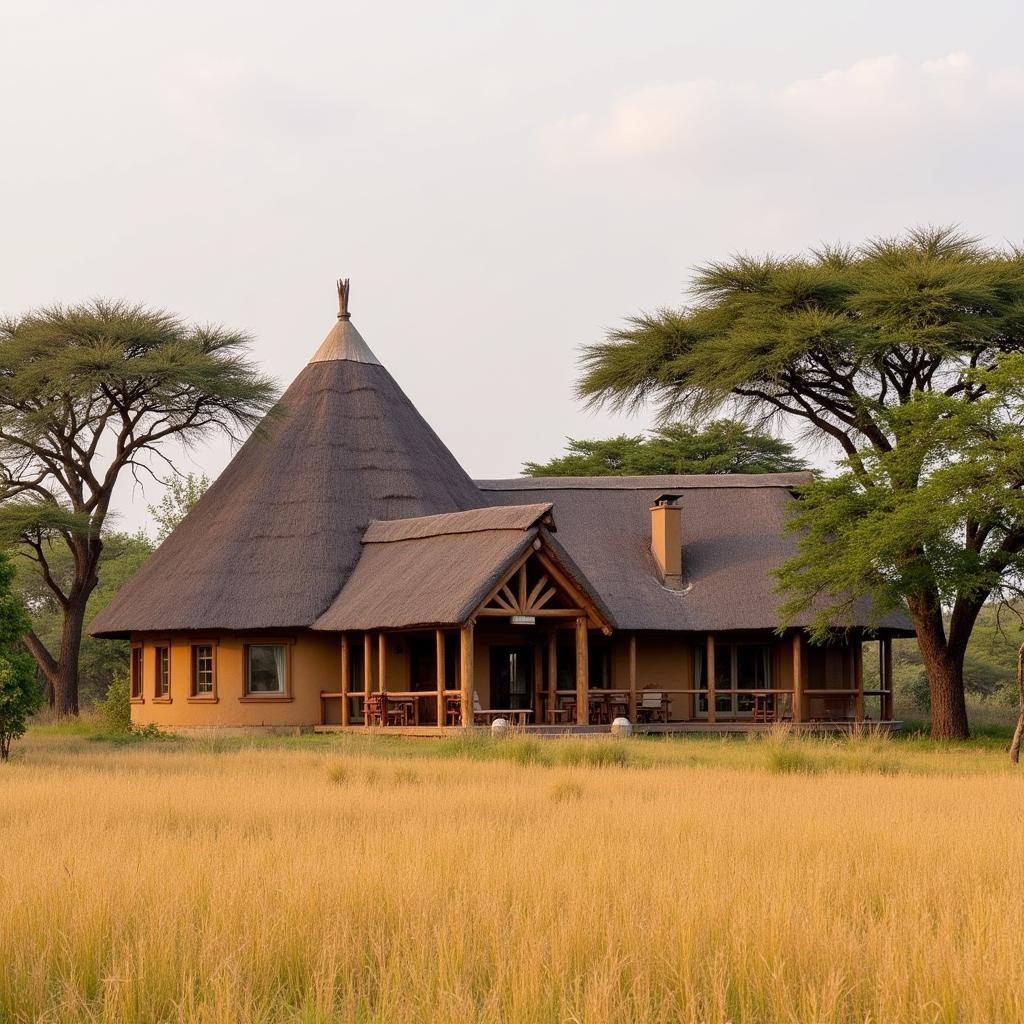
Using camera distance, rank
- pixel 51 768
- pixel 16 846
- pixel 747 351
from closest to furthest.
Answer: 1. pixel 16 846
2. pixel 51 768
3. pixel 747 351

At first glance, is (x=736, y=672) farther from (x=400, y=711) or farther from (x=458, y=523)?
(x=400, y=711)

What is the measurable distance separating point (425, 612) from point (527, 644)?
544cm

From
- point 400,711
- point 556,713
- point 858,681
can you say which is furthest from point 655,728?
point 400,711

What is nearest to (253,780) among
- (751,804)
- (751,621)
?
(751,804)

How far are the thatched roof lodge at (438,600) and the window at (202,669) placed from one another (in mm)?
58

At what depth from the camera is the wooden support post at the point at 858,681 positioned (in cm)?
3366

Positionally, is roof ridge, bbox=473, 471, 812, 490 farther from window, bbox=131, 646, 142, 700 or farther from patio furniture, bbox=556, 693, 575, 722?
window, bbox=131, 646, 142, 700

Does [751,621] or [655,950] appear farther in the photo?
[751,621]

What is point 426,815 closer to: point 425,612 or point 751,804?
point 751,804

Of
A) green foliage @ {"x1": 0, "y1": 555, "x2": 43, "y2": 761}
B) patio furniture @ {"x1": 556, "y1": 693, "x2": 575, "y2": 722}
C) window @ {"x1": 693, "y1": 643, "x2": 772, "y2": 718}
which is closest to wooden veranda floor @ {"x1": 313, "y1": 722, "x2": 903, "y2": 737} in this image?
patio furniture @ {"x1": 556, "y1": 693, "x2": 575, "y2": 722}

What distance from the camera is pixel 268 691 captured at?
33.0 meters

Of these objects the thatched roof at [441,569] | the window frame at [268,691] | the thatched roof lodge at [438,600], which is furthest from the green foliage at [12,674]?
the window frame at [268,691]

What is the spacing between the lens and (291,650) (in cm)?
3281

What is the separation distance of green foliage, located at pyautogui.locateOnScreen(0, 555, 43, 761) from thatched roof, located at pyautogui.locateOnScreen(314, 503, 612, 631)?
7.81 meters
